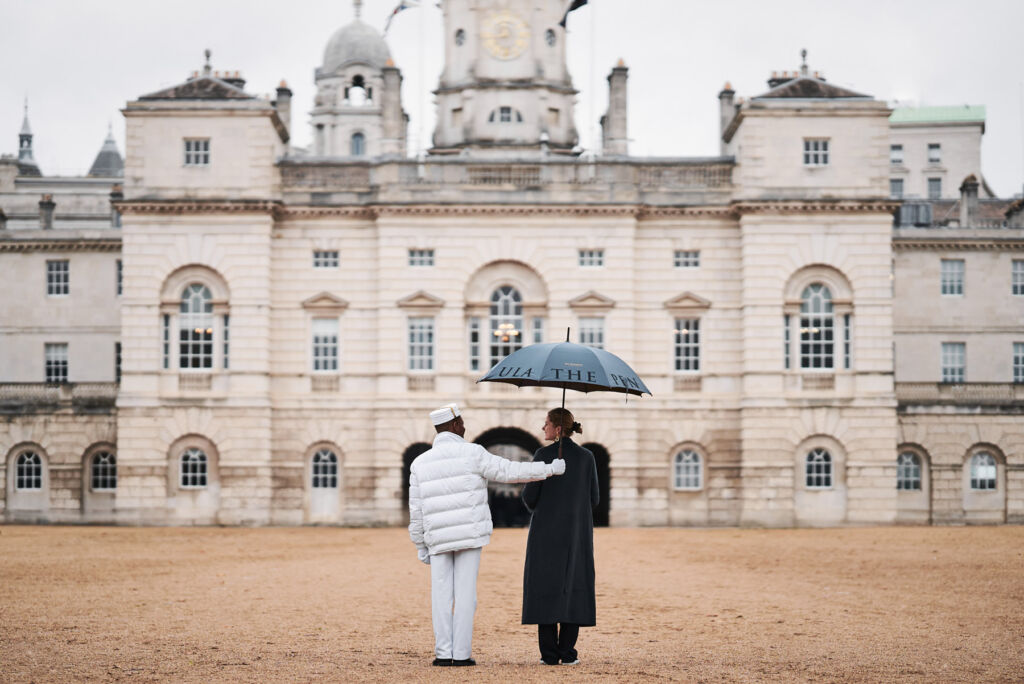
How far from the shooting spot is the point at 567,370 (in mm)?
12961

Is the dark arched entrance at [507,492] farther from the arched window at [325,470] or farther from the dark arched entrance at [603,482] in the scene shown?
the arched window at [325,470]

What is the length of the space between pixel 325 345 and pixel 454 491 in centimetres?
2880

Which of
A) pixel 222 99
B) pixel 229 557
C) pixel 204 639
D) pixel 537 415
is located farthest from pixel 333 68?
pixel 204 639

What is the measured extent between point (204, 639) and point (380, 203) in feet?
84.2

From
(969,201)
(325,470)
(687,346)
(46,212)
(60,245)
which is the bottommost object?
(325,470)

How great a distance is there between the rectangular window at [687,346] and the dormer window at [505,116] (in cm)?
1122

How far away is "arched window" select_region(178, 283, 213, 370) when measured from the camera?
40094mm

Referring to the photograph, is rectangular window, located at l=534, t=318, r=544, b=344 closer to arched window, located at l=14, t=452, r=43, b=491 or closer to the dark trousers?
arched window, located at l=14, t=452, r=43, b=491

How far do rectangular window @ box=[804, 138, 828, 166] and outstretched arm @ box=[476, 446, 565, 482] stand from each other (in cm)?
3015

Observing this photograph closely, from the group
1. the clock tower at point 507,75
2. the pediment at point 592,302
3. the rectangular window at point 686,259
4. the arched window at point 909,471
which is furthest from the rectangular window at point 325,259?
the arched window at point 909,471

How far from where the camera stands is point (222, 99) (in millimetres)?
40844

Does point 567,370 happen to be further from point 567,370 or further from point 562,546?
point 562,546

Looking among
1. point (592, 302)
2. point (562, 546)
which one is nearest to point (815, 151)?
point (592, 302)

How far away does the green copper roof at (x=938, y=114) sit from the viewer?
3189 inches
